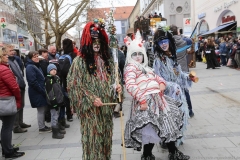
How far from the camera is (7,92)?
365cm

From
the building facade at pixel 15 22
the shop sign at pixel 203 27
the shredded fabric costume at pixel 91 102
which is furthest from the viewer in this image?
the shop sign at pixel 203 27

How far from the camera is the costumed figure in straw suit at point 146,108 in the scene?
9.46ft

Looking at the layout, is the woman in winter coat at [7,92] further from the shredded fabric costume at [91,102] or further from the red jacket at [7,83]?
the shredded fabric costume at [91,102]

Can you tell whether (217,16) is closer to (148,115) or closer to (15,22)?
(15,22)

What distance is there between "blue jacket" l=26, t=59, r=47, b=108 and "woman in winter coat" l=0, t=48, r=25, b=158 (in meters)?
0.99

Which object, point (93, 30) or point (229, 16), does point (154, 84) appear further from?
point (229, 16)

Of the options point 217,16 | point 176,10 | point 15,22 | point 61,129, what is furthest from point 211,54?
point 176,10

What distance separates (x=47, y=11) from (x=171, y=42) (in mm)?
17062

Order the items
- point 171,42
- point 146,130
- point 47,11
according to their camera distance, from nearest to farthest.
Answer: point 146,130
point 171,42
point 47,11

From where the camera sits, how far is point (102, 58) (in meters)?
2.88

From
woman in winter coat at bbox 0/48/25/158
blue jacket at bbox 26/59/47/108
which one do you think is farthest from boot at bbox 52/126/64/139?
woman in winter coat at bbox 0/48/25/158

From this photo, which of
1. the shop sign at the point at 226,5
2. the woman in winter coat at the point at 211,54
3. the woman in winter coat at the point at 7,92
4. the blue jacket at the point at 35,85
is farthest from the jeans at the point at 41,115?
the shop sign at the point at 226,5

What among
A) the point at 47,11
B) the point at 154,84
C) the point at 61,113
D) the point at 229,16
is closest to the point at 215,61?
the point at 229,16

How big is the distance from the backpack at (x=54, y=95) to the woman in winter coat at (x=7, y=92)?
2.61ft
